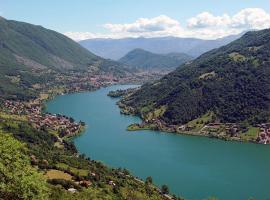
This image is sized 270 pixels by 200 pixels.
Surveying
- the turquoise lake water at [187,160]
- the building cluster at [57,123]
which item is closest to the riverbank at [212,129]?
the turquoise lake water at [187,160]

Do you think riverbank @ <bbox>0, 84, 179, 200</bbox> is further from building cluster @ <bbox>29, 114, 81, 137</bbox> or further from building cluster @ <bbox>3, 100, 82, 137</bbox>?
building cluster @ <bbox>3, 100, 82, 137</bbox>

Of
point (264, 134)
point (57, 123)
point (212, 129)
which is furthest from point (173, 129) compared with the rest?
point (57, 123)

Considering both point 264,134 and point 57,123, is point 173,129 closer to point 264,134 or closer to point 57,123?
point 264,134

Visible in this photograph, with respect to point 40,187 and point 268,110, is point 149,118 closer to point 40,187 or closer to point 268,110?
point 268,110

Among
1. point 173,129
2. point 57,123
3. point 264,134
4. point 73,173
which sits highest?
point 73,173

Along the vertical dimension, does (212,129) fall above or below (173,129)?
above

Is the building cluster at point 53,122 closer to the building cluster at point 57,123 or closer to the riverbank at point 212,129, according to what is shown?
the building cluster at point 57,123

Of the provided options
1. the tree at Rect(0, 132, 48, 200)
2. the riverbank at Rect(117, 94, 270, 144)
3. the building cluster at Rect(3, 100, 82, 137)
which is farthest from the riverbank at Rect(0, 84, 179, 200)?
the riverbank at Rect(117, 94, 270, 144)
